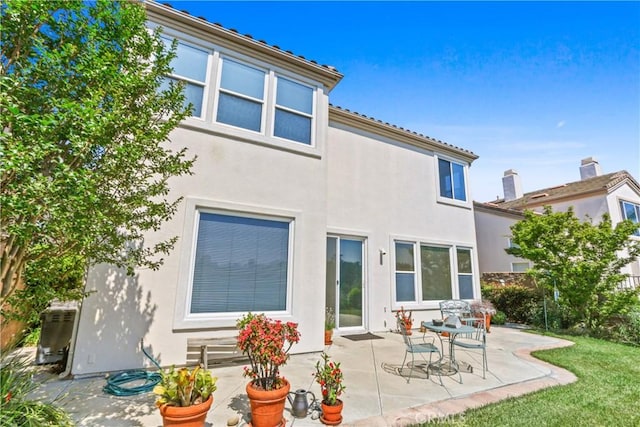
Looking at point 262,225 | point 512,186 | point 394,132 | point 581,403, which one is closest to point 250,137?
point 262,225

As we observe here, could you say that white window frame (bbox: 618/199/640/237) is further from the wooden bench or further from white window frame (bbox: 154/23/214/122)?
white window frame (bbox: 154/23/214/122)

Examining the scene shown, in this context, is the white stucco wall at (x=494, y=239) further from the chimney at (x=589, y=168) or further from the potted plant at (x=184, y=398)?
the potted plant at (x=184, y=398)

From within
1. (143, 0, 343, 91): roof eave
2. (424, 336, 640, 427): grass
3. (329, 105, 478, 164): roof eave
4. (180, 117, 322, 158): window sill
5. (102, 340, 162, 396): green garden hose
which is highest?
(143, 0, 343, 91): roof eave

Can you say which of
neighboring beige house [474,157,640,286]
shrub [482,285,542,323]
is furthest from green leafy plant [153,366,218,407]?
neighboring beige house [474,157,640,286]

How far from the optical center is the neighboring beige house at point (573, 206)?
16781mm

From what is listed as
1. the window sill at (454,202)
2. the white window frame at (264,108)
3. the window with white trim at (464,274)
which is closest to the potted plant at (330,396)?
the white window frame at (264,108)

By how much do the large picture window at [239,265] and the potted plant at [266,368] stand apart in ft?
8.44

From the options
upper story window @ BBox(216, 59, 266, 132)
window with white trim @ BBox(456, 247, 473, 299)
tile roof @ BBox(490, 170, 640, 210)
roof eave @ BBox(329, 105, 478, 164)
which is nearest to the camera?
upper story window @ BBox(216, 59, 266, 132)

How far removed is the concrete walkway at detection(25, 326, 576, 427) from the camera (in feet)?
12.8

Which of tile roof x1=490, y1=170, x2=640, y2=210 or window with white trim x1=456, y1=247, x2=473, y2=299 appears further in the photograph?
tile roof x1=490, y1=170, x2=640, y2=210

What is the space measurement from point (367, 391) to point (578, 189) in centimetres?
2242

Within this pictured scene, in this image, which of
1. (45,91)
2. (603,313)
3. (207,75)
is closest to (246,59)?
(207,75)

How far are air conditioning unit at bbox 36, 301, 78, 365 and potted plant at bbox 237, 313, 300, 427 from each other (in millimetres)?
4209

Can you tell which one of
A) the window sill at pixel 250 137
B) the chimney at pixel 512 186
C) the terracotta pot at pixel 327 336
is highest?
the chimney at pixel 512 186
